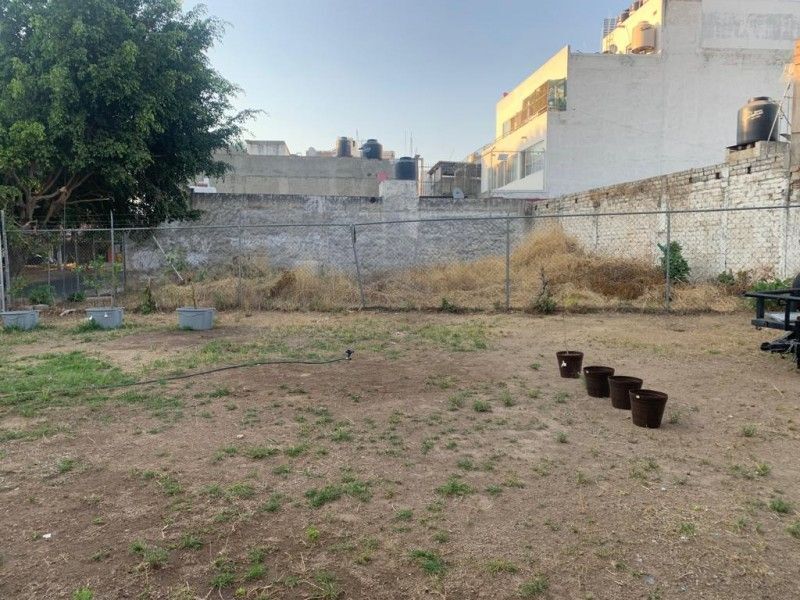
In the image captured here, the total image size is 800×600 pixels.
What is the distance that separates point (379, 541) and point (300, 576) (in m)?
0.48

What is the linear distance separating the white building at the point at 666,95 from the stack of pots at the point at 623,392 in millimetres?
20764

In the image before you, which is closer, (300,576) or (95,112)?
(300,576)

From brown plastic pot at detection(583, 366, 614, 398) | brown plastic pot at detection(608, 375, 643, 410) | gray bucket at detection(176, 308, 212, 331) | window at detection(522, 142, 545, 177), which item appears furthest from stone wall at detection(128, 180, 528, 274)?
brown plastic pot at detection(608, 375, 643, 410)

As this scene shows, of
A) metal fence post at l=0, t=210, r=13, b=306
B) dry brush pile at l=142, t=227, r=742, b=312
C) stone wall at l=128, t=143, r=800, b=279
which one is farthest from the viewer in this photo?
stone wall at l=128, t=143, r=800, b=279

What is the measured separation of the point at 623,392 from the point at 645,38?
27.2 meters

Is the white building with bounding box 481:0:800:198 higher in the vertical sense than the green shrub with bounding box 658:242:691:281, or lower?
higher

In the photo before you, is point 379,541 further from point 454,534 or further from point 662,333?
point 662,333

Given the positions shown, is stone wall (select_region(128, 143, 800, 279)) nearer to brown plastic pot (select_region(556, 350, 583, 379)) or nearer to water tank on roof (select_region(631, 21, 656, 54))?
brown plastic pot (select_region(556, 350, 583, 379))

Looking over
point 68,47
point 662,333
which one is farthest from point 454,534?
point 68,47

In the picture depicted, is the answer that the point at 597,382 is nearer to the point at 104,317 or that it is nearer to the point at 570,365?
the point at 570,365

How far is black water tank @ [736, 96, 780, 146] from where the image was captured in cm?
1310

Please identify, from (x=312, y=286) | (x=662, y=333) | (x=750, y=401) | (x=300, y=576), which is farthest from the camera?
(x=312, y=286)

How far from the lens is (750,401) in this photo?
5.63 meters

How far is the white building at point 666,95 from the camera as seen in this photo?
2581 cm
